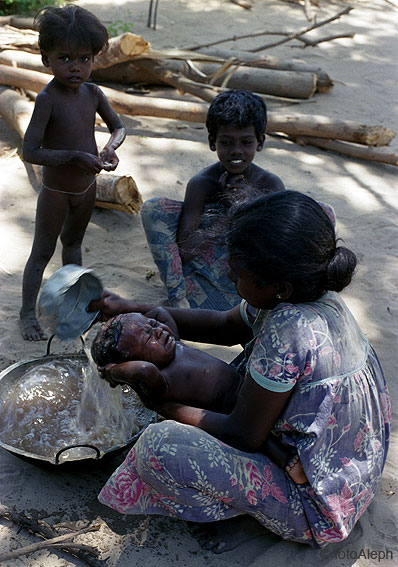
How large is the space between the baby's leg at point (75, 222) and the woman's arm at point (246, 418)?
143 centimetres

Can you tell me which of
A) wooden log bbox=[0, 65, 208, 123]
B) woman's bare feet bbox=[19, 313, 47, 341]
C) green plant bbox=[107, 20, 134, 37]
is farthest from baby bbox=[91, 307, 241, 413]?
green plant bbox=[107, 20, 134, 37]

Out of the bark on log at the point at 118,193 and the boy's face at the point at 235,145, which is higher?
the boy's face at the point at 235,145

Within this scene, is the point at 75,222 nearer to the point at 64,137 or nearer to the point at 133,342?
the point at 64,137

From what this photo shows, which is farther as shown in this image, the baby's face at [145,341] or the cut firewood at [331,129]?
the cut firewood at [331,129]

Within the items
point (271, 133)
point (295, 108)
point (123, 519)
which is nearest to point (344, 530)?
point (123, 519)

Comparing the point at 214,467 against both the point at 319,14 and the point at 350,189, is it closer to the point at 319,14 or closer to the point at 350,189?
the point at 350,189

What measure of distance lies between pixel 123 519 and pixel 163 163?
323cm

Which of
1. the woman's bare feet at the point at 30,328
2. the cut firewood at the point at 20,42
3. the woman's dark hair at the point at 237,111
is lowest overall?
the woman's bare feet at the point at 30,328

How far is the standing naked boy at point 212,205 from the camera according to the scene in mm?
3119

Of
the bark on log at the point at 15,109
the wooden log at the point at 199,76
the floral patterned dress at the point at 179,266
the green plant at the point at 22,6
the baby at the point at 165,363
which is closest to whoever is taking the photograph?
the baby at the point at 165,363

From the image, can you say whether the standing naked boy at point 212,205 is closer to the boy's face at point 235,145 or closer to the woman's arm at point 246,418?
the boy's face at point 235,145

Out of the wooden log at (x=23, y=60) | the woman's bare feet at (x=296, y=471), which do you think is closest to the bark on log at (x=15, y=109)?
the wooden log at (x=23, y=60)

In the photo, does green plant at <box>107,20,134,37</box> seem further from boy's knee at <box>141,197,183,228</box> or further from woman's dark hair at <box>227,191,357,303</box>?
woman's dark hair at <box>227,191,357,303</box>

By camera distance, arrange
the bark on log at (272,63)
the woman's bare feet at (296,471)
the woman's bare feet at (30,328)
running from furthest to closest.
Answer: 1. the bark on log at (272,63)
2. the woman's bare feet at (30,328)
3. the woman's bare feet at (296,471)
